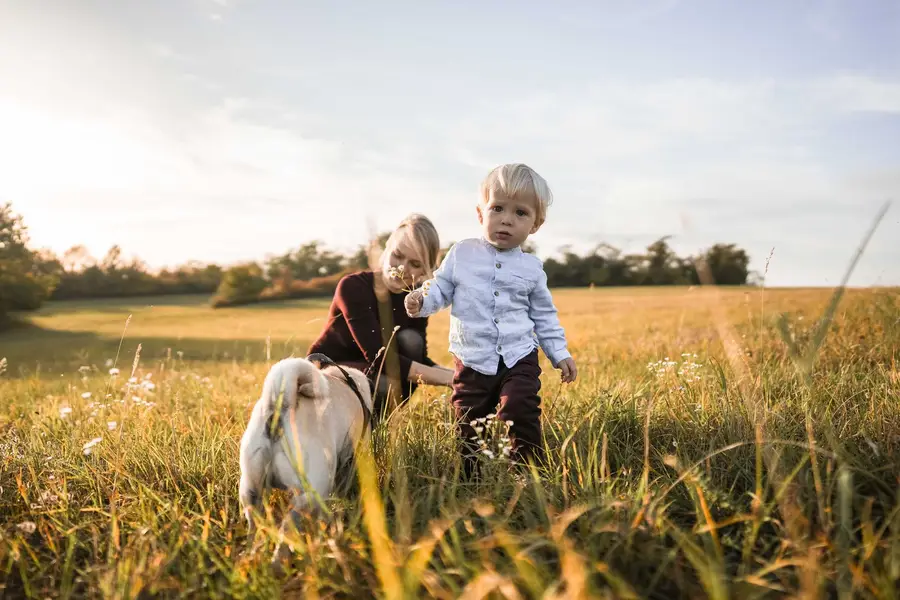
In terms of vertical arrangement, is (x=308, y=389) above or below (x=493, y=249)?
below

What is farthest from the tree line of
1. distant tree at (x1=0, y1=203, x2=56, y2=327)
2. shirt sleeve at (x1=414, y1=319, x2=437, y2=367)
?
shirt sleeve at (x1=414, y1=319, x2=437, y2=367)

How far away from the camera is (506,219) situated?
333 cm

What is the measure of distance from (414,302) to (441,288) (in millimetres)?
356

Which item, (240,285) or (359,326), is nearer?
(359,326)

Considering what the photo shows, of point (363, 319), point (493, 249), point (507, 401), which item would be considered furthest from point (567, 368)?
point (363, 319)

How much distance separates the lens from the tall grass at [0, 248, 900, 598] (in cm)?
179

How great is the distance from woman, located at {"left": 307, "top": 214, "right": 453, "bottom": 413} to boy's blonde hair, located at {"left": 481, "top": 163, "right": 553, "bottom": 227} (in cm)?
86

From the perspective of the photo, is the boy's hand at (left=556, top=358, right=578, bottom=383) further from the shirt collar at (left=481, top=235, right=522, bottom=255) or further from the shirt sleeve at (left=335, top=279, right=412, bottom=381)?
the shirt sleeve at (left=335, top=279, right=412, bottom=381)

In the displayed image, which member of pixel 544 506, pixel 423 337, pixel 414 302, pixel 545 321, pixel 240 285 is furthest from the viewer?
pixel 240 285

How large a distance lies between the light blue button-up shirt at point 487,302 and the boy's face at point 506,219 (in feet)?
0.45

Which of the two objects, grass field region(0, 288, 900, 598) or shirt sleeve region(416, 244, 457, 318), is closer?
grass field region(0, 288, 900, 598)

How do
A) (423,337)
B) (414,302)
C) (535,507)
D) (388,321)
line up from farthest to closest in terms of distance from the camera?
1. (423,337)
2. (388,321)
3. (414,302)
4. (535,507)

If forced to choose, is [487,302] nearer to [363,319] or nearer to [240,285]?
[363,319]

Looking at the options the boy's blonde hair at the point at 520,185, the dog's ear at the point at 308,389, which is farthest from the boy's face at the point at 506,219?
the dog's ear at the point at 308,389
